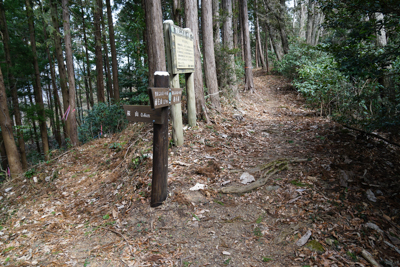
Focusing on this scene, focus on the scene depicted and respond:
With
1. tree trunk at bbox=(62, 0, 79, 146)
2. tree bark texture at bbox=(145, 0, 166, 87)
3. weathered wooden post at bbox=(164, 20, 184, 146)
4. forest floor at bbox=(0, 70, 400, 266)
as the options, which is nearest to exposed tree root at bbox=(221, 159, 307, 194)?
forest floor at bbox=(0, 70, 400, 266)

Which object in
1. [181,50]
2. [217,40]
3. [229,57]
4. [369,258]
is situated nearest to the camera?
[369,258]

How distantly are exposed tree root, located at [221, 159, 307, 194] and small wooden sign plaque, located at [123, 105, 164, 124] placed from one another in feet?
6.04

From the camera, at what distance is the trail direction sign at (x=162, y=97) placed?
3319 millimetres

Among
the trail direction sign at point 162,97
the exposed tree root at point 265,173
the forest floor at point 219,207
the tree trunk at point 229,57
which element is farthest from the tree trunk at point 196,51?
the tree trunk at point 229,57

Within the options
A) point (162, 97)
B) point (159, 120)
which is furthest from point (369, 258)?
point (162, 97)

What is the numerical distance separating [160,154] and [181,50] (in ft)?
9.00

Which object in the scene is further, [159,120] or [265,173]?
[265,173]

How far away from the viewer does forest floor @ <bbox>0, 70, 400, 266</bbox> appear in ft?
10.3

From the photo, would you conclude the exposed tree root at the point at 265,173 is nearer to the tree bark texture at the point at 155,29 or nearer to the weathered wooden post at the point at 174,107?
the weathered wooden post at the point at 174,107

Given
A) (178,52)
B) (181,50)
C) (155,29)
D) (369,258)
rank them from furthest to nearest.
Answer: (155,29), (181,50), (178,52), (369,258)

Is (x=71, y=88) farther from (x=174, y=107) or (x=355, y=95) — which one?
(x=355, y=95)

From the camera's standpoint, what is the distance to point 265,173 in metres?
4.66

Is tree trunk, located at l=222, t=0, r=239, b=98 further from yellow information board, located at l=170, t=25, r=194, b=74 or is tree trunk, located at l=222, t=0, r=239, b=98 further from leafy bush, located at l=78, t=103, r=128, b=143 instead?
leafy bush, located at l=78, t=103, r=128, b=143

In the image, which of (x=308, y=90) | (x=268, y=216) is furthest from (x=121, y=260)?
(x=308, y=90)
